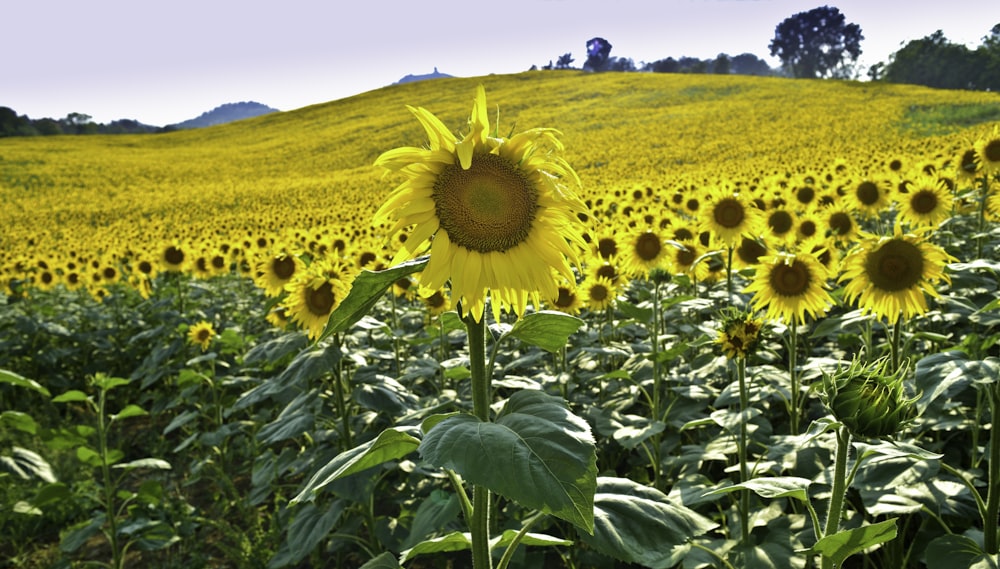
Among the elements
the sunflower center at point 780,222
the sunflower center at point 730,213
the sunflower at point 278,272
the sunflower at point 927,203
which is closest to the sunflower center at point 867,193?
the sunflower at point 927,203

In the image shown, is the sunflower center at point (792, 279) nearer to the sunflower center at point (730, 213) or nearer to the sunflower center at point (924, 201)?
the sunflower center at point (730, 213)

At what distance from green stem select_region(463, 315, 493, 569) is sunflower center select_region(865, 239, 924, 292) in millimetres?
2347

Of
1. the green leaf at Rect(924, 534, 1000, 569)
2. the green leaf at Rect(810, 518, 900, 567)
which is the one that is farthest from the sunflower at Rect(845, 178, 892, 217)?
the green leaf at Rect(810, 518, 900, 567)

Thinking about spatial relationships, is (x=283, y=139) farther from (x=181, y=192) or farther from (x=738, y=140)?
(x=738, y=140)

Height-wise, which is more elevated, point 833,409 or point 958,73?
point 958,73

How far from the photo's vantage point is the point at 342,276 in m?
3.43

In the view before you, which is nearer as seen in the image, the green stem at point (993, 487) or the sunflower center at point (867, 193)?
the green stem at point (993, 487)

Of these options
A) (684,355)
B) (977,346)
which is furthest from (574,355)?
(977,346)

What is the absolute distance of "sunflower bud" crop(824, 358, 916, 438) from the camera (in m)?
1.38

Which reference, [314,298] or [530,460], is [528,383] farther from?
[530,460]

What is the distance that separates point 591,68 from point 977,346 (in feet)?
418

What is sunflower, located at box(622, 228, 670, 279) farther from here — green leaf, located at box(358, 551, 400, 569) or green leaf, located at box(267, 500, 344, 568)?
green leaf, located at box(358, 551, 400, 569)

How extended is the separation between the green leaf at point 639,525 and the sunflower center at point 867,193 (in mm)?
6204

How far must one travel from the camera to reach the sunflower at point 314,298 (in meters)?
3.21
